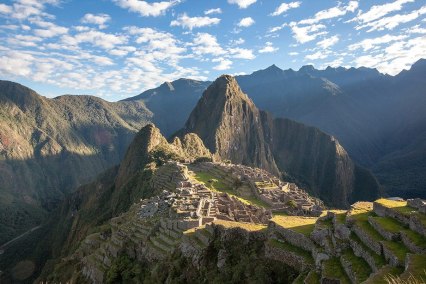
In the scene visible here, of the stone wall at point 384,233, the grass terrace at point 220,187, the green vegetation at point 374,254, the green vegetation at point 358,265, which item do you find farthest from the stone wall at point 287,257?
the grass terrace at point 220,187

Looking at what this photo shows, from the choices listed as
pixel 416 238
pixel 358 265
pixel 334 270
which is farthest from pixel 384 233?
pixel 334 270

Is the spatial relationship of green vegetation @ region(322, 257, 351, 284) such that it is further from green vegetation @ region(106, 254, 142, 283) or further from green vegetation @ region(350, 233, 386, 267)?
green vegetation @ region(106, 254, 142, 283)

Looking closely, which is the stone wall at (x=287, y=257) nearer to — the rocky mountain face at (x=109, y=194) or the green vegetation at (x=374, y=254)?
the green vegetation at (x=374, y=254)

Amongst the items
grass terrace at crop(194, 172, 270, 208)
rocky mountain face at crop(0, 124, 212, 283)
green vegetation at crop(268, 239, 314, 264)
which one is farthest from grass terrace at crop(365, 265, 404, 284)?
rocky mountain face at crop(0, 124, 212, 283)

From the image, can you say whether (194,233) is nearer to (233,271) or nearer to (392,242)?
(233,271)

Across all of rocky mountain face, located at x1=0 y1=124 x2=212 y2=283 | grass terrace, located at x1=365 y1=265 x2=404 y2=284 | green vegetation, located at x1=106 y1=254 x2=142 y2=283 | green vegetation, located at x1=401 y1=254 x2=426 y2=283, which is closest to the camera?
green vegetation, located at x1=401 y1=254 x2=426 y2=283

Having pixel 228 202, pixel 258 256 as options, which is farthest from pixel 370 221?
pixel 228 202
